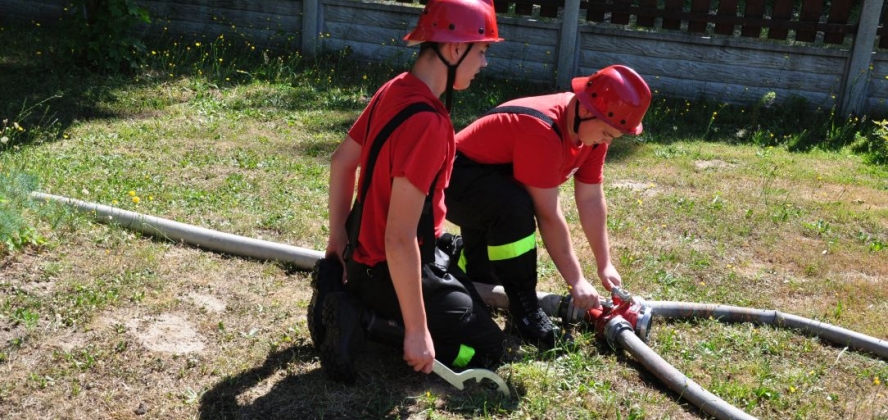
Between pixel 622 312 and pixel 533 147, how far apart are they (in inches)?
35.0

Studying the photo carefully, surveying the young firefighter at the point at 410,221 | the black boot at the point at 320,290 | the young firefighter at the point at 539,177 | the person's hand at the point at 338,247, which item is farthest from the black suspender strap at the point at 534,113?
the black boot at the point at 320,290

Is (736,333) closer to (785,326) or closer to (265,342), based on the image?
(785,326)

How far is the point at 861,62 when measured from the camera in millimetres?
8492

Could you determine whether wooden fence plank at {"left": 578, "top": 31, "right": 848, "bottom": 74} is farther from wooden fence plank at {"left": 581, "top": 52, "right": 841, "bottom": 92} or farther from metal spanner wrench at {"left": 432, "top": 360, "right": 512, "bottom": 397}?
metal spanner wrench at {"left": 432, "top": 360, "right": 512, "bottom": 397}

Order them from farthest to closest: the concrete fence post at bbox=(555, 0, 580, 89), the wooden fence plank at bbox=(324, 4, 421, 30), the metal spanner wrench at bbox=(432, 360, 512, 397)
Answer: the wooden fence plank at bbox=(324, 4, 421, 30) < the concrete fence post at bbox=(555, 0, 580, 89) < the metal spanner wrench at bbox=(432, 360, 512, 397)

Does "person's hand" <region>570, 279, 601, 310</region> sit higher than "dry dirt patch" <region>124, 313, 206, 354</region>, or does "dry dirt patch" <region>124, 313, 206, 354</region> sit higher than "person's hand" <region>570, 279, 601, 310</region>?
"person's hand" <region>570, 279, 601, 310</region>

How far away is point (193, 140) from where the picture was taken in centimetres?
661

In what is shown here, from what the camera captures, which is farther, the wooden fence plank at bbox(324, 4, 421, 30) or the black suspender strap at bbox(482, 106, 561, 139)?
the wooden fence plank at bbox(324, 4, 421, 30)

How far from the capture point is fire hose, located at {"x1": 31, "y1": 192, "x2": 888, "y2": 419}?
3.61 m

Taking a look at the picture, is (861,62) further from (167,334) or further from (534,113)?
(167,334)

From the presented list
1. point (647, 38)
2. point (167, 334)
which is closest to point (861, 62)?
point (647, 38)

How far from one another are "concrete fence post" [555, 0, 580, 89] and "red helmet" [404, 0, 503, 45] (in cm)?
593

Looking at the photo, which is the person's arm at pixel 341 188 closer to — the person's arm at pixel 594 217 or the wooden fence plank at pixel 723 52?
the person's arm at pixel 594 217

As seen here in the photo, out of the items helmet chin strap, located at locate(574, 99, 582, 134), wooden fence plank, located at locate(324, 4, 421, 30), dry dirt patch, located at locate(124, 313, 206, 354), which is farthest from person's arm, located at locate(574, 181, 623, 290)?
wooden fence plank, located at locate(324, 4, 421, 30)
